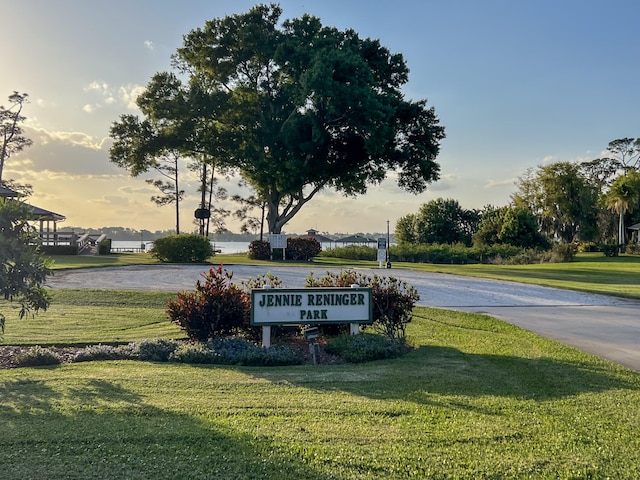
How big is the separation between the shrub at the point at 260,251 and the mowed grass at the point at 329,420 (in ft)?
72.0

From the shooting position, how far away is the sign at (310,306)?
7.13 metres

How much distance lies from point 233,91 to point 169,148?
465cm

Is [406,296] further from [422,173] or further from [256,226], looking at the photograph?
[256,226]

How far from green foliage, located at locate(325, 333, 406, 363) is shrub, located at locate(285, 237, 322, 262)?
2088 cm

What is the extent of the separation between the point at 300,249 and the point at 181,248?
297 inches

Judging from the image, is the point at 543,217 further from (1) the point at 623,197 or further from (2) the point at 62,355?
(2) the point at 62,355

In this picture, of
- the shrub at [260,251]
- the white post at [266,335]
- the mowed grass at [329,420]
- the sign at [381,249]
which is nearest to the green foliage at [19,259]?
the mowed grass at [329,420]

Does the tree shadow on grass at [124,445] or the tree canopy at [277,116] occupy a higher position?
the tree canopy at [277,116]

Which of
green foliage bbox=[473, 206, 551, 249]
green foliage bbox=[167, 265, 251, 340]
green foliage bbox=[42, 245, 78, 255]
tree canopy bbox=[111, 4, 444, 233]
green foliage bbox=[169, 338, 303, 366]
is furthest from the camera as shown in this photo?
green foliage bbox=[473, 206, 551, 249]

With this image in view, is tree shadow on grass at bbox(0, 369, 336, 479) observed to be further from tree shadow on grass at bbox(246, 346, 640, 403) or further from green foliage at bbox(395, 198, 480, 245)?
green foliage at bbox(395, 198, 480, 245)

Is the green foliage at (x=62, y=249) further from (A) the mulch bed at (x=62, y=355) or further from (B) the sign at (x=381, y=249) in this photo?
(A) the mulch bed at (x=62, y=355)

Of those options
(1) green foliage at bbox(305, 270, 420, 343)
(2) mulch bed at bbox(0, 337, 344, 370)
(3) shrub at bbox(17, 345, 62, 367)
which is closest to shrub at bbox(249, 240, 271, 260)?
(1) green foliage at bbox(305, 270, 420, 343)

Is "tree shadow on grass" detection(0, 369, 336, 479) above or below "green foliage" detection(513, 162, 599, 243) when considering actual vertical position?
below

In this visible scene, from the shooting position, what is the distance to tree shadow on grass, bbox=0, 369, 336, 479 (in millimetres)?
3178
